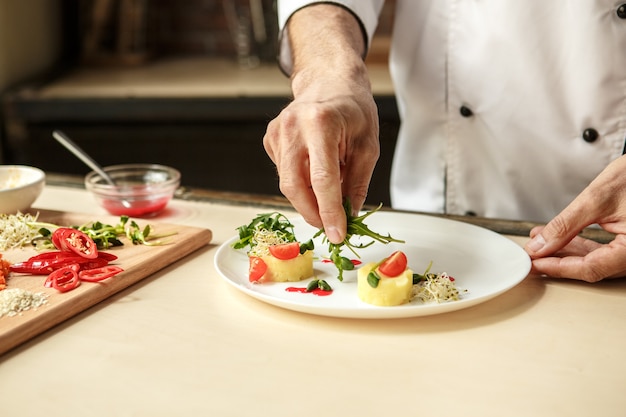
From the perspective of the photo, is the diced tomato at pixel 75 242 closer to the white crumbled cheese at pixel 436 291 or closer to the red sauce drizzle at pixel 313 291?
the red sauce drizzle at pixel 313 291

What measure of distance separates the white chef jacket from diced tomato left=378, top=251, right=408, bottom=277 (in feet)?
2.24

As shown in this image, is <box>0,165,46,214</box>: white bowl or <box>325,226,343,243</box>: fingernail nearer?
<box>325,226,343,243</box>: fingernail

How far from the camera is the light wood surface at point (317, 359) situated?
0.83m

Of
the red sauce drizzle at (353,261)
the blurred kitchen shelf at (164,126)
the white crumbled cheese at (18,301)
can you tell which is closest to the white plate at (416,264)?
the red sauce drizzle at (353,261)

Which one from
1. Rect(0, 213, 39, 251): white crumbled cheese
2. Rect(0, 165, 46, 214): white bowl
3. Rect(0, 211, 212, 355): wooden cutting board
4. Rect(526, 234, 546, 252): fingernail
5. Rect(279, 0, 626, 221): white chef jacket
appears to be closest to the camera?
Rect(0, 211, 212, 355): wooden cutting board

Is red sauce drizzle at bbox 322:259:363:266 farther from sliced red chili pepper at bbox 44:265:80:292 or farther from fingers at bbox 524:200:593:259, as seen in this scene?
sliced red chili pepper at bbox 44:265:80:292

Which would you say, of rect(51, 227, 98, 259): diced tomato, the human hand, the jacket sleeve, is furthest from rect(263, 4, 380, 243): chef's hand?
rect(51, 227, 98, 259): diced tomato

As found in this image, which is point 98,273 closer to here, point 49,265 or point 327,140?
point 49,265

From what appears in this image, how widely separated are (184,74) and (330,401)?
8.29 ft

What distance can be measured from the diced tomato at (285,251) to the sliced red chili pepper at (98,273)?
0.25 meters

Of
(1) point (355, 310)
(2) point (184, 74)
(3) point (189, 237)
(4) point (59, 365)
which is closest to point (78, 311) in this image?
(4) point (59, 365)

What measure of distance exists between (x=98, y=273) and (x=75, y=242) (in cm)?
10

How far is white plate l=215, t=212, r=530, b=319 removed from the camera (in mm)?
1007

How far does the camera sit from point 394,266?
1.06 meters
